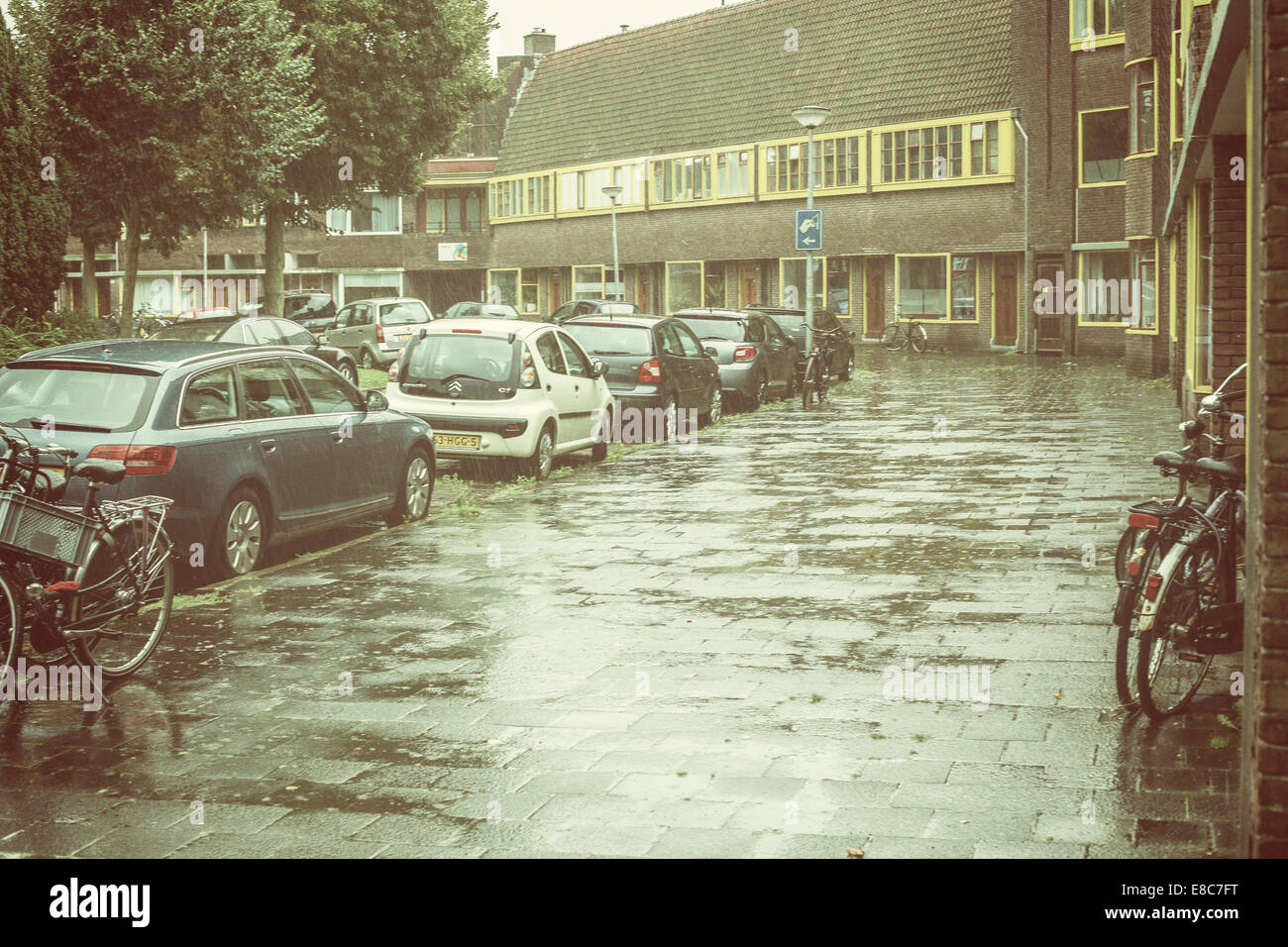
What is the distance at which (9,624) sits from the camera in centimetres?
680

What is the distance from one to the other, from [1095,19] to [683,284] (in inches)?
805

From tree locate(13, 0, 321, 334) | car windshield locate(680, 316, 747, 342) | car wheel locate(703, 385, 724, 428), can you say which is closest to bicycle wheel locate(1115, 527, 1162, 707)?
car wheel locate(703, 385, 724, 428)

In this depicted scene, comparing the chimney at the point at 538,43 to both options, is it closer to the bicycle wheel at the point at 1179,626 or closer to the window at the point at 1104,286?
the window at the point at 1104,286

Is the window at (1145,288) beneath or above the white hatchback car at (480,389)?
above

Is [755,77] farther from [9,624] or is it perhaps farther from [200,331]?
[9,624]

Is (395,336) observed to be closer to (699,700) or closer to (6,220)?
(6,220)

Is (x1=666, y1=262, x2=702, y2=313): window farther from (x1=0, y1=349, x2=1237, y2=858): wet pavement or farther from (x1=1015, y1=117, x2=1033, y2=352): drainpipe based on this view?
(x1=0, y1=349, x2=1237, y2=858): wet pavement

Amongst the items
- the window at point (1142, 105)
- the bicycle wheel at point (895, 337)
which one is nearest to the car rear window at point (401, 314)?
the bicycle wheel at point (895, 337)

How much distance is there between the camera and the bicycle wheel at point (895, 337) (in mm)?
47438

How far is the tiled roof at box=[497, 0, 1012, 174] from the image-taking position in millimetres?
47750

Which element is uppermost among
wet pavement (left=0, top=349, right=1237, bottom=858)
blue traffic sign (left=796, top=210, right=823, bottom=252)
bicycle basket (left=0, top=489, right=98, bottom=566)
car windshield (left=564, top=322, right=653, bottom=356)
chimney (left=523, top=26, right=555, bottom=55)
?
chimney (left=523, top=26, right=555, bottom=55)

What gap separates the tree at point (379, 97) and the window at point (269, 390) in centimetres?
2291

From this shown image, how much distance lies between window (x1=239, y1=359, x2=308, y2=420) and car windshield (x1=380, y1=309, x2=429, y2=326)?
26.2 meters
